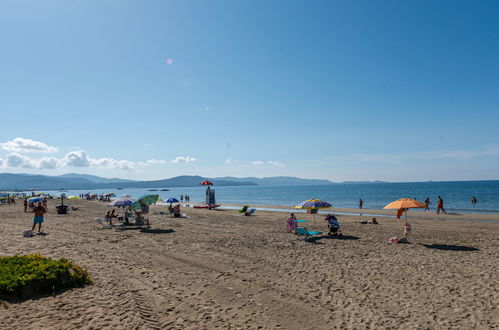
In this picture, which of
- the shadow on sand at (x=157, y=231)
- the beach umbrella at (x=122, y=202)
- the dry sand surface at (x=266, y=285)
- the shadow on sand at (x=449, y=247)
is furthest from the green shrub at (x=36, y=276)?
the shadow on sand at (x=449, y=247)

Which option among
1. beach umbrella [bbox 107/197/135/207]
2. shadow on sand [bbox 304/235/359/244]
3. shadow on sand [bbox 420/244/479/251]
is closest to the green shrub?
beach umbrella [bbox 107/197/135/207]

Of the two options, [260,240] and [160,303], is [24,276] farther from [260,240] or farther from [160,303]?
[260,240]

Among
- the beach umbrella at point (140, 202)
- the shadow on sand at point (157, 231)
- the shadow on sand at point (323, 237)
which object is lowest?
the shadow on sand at point (323, 237)

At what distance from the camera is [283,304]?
7090 millimetres

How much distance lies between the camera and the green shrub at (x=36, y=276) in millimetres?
6923

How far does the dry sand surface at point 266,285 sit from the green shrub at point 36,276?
1.34 ft

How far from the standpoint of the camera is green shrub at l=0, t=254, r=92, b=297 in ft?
22.7

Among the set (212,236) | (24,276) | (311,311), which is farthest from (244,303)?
(212,236)

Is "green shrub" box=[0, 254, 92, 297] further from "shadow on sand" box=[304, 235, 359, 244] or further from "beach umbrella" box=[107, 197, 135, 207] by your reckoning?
"shadow on sand" box=[304, 235, 359, 244]

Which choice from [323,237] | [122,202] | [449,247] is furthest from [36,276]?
[449,247]

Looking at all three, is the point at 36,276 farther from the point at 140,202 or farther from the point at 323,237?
the point at 323,237

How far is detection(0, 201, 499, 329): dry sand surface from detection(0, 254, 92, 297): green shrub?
0.41 metres

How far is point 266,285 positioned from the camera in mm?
8414

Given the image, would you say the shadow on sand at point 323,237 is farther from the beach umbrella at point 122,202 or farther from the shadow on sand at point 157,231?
the beach umbrella at point 122,202
